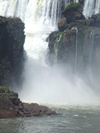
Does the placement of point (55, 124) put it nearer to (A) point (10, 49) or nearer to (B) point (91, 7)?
(A) point (10, 49)

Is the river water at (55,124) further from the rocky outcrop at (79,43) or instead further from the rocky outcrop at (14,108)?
the rocky outcrop at (79,43)

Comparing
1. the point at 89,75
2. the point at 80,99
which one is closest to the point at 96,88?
the point at 89,75

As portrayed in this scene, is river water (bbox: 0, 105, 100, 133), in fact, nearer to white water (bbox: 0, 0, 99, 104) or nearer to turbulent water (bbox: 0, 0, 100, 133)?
turbulent water (bbox: 0, 0, 100, 133)

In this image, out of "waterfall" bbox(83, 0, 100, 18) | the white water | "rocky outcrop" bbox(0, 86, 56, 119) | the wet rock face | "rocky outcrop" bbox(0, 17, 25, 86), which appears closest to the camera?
"rocky outcrop" bbox(0, 86, 56, 119)

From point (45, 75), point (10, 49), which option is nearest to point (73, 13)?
point (45, 75)

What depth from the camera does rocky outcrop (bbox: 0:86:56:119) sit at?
30.2 metres

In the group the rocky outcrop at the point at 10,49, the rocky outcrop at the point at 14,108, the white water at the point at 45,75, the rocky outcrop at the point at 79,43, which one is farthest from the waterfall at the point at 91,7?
the rocky outcrop at the point at 14,108

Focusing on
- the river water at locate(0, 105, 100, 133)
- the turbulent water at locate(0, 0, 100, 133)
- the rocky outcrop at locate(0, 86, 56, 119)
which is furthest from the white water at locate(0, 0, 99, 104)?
the river water at locate(0, 105, 100, 133)

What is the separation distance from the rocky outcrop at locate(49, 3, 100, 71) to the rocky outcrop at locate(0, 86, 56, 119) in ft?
75.7

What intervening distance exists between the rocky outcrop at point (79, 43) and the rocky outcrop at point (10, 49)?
7971mm

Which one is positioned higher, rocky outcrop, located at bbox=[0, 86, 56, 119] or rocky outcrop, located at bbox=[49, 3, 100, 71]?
rocky outcrop, located at bbox=[49, 3, 100, 71]

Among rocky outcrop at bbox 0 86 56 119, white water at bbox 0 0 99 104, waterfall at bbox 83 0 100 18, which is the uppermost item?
waterfall at bbox 83 0 100 18

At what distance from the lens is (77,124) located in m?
27.1

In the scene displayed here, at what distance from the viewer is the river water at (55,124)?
24.7 meters
